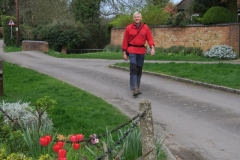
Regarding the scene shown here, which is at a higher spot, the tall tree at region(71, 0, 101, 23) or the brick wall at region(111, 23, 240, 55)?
the tall tree at region(71, 0, 101, 23)

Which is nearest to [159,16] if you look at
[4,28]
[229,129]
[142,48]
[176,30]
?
[176,30]

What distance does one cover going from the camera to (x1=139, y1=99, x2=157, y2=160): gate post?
5039mm

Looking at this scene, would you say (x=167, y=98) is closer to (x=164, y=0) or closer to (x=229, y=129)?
(x=229, y=129)

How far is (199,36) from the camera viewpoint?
2497cm

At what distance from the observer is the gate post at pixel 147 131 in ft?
16.5

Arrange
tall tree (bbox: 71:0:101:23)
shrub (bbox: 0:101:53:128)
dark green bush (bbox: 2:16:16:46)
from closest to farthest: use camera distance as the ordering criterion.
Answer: shrub (bbox: 0:101:53:128), dark green bush (bbox: 2:16:16:46), tall tree (bbox: 71:0:101:23)

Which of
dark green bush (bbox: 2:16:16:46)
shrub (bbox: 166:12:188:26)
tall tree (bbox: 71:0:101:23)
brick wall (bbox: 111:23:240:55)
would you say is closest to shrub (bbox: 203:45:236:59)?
brick wall (bbox: 111:23:240:55)

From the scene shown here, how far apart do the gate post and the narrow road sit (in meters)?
1.11

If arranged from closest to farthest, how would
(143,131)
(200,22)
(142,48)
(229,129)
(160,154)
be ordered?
(143,131)
(160,154)
(229,129)
(142,48)
(200,22)

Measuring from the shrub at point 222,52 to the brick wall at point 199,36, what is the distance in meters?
0.47

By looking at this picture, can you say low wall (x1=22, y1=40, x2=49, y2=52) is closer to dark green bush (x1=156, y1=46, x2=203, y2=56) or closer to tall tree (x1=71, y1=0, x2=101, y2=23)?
dark green bush (x1=156, y1=46, x2=203, y2=56)

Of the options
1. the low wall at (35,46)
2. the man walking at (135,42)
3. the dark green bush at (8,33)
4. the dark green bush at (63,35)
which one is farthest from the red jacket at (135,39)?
the dark green bush at (8,33)

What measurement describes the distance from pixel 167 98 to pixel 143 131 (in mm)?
5640

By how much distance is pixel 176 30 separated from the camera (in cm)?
2658
